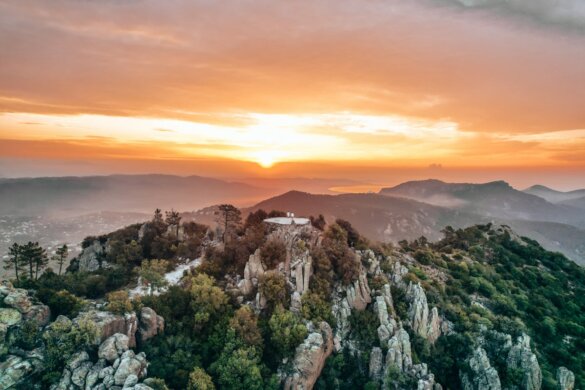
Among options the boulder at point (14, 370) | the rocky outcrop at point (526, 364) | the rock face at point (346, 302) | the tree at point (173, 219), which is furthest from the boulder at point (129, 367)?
the rocky outcrop at point (526, 364)

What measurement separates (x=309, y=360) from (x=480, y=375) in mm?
28657

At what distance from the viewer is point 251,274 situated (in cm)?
5525

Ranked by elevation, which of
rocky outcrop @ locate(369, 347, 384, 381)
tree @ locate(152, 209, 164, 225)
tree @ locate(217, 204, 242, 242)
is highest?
tree @ locate(217, 204, 242, 242)

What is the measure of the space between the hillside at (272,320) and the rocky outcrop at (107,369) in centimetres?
13

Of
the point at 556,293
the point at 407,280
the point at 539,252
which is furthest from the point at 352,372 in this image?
the point at 539,252

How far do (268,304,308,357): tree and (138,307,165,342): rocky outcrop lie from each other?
15.2 meters

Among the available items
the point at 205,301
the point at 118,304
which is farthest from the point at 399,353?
the point at 118,304

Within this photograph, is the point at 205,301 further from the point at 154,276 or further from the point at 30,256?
the point at 30,256

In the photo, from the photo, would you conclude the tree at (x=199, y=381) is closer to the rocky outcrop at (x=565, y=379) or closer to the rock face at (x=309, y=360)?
the rock face at (x=309, y=360)

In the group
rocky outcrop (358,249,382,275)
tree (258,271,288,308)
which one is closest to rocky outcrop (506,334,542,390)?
rocky outcrop (358,249,382,275)

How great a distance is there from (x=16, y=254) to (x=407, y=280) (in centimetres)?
6861

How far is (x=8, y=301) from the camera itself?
39.7 m

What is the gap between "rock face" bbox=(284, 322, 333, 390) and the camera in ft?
147

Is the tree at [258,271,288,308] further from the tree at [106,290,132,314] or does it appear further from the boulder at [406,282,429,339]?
the boulder at [406,282,429,339]
